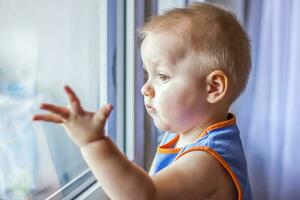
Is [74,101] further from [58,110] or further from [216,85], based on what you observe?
[216,85]

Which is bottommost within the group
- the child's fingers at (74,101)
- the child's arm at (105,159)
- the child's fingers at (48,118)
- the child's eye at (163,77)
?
the child's arm at (105,159)

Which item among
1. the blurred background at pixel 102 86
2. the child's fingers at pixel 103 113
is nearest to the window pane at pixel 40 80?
the blurred background at pixel 102 86

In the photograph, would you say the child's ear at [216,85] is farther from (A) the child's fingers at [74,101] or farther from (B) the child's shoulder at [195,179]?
(A) the child's fingers at [74,101]

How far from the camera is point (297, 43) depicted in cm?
127

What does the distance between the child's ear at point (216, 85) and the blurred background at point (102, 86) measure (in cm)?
40

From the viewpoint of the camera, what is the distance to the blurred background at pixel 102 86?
0.90 metres

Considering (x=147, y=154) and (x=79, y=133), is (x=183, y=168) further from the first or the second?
(x=147, y=154)

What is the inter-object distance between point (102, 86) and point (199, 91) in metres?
0.52

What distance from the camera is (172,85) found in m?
0.72

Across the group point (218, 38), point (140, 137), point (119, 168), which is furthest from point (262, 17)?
point (119, 168)

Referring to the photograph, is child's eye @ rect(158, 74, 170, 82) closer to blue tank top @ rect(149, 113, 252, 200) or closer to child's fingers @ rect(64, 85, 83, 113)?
blue tank top @ rect(149, 113, 252, 200)

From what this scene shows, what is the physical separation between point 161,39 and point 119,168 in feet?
0.85

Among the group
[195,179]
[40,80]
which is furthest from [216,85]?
[40,80]

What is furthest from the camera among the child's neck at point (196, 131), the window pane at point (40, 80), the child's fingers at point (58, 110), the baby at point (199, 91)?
the window pane at point (40, 80)
